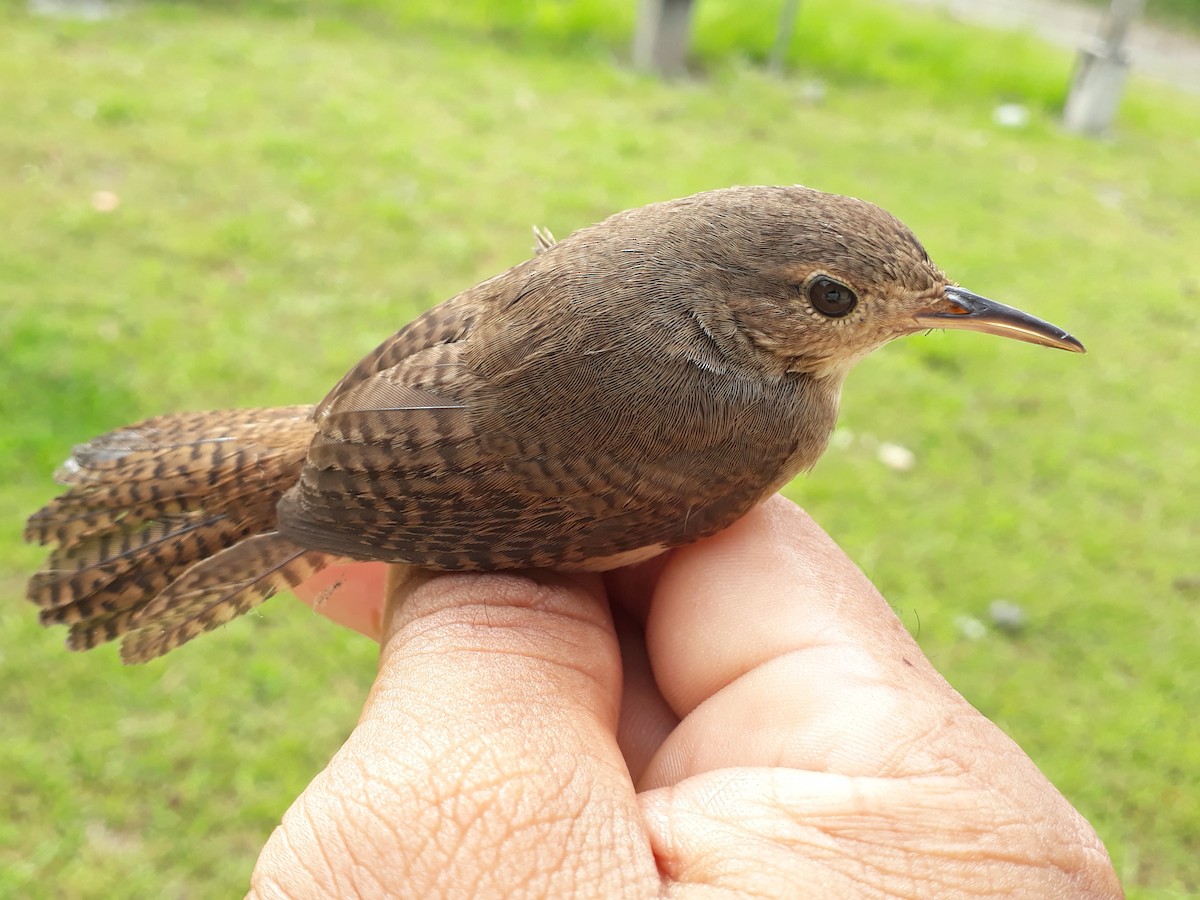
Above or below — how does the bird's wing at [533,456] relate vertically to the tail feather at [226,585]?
above

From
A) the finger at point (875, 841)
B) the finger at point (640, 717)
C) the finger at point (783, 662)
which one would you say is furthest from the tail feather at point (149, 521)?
the finger at point (875, 841)

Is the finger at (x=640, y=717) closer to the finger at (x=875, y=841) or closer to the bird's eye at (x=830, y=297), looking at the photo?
the finger at (x=875, y=841)

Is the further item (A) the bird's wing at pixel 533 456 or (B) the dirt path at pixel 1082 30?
(B) the dirt path at pixel 1082 30

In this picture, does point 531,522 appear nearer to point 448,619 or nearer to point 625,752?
point 448,619

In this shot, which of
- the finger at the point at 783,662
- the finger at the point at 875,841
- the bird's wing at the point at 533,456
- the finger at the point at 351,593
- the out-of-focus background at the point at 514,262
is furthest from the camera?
the out-of-focus background at the point at 514,262

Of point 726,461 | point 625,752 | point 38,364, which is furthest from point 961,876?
point 38,364

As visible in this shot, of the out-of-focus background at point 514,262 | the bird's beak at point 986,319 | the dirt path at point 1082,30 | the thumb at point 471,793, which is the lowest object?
the out-of-focus background at point 514,262

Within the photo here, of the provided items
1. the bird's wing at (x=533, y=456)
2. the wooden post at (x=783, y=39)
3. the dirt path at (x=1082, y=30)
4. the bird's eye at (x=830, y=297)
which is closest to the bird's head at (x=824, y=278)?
the bird's eye at (x=830, y=297)

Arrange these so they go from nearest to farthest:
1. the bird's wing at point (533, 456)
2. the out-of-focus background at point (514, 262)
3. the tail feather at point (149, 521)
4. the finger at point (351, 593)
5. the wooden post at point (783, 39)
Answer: the bird's wing at point (533, 456) → the tail feather at point (149, 521) → the finger at point (351, 593) → the out-of-focus background at point (514, 262) → the wooden post at point (783, 39)

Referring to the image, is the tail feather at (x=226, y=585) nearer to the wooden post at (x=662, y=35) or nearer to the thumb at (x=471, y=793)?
the thumb at (x=471, y=793)
